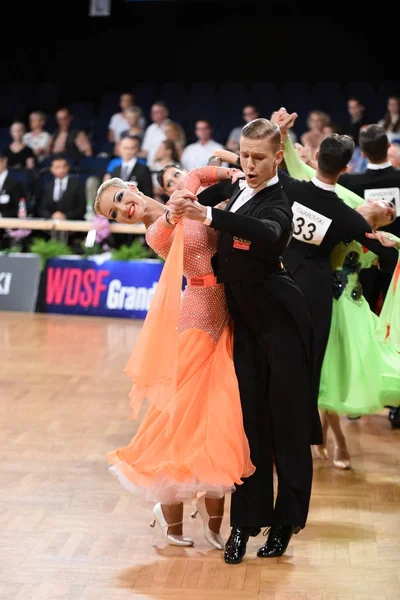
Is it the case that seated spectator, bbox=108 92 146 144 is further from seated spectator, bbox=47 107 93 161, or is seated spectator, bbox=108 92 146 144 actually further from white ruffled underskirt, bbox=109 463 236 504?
white ruffled underskirt, bbox=109 463 236 504

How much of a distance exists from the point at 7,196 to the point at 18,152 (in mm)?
1366

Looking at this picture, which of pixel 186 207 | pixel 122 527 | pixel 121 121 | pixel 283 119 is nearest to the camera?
pixel 186 207

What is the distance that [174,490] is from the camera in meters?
3.37

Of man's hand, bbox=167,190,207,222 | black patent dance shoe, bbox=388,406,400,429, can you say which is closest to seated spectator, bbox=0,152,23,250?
black patent dance shoe, bbox=388,406,400,429

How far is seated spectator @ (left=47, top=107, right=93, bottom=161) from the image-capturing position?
1129 cm

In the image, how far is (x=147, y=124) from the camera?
12.4 m

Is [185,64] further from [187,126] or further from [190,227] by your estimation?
[190,227]

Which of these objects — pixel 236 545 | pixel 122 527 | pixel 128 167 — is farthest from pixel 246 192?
pixel 128 167

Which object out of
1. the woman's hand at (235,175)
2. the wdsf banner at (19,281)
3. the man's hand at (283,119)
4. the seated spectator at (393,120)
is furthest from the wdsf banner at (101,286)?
the woman's hand at (235,175)

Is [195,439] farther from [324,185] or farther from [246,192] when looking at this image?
[324,185]

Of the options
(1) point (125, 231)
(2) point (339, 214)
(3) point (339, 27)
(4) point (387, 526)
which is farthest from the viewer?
(3) point (339, 27)

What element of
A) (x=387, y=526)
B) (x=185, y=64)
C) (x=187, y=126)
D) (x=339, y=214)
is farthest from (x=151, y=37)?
(x=387, y=526)

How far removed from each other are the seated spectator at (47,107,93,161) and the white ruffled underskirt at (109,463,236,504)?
826cm

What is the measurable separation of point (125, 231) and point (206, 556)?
631 cm
